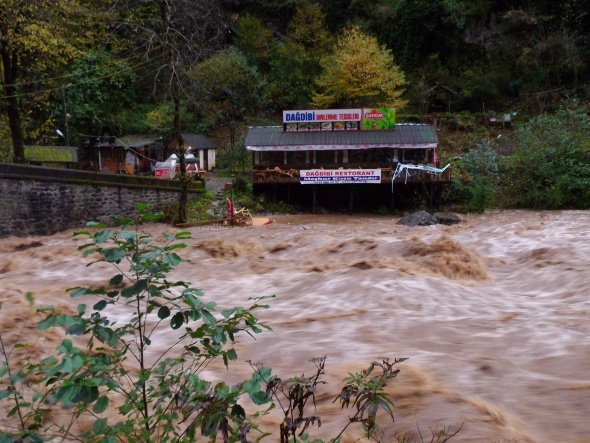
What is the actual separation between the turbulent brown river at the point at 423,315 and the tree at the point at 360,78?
2502 centimetres

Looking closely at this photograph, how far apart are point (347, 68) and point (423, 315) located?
32006mm

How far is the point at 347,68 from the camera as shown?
1492 inches

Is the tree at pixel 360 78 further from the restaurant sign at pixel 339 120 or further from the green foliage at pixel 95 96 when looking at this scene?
the green foliage at pixel 95 96

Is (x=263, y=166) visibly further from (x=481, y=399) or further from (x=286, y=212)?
(x=481, y=399)

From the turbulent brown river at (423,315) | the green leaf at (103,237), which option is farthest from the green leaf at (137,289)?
the turbulent brown river at (423,315)

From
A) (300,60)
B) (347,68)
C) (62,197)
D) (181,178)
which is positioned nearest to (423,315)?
(62,197)

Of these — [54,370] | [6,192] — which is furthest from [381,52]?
[54,370]

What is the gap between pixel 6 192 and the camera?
20828mm

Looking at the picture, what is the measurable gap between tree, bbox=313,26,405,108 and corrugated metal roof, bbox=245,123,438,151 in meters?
6.62

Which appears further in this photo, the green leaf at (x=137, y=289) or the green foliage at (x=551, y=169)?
the green foliage at (x=551, y=169)

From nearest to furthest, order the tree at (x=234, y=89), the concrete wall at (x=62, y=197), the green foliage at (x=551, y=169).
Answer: the concrete wall at (x=62, y=197), the green foliage at (x=551, y=169), the tree at (x=234, y=89)

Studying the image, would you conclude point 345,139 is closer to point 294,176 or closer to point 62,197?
point 294,176

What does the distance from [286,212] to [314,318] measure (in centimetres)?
2223

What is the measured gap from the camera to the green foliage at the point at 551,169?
1085 inches
